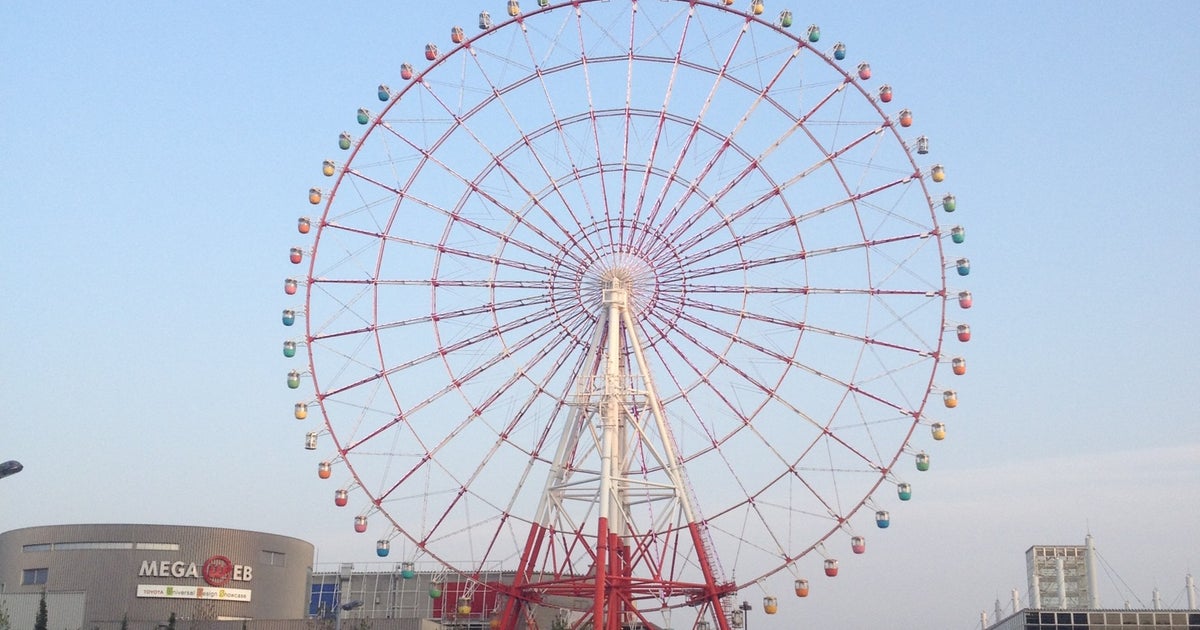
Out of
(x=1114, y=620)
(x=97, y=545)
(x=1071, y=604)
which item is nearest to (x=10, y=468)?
(x=97, y=545)

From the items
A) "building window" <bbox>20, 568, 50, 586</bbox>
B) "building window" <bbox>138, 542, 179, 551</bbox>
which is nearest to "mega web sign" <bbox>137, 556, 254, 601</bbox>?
"building window" <bbox>138, 542, 179, 551</bbox>

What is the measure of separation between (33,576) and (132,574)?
7.34 metres

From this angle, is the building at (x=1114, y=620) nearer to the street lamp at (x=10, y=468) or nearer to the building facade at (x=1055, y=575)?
the building facade at (x=1055, y=575)

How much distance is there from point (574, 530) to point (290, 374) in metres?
13.5

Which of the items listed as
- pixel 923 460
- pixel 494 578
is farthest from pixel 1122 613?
pixel 923 460

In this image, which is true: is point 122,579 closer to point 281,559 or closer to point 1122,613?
point 281,559

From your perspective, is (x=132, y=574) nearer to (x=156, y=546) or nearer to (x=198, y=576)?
(x=156, y=546)

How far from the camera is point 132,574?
299 feet

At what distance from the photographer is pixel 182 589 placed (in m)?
91.4

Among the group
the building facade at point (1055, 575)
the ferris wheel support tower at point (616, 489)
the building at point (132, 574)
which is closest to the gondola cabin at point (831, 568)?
the ferris wheel support tower at point (616, 489)

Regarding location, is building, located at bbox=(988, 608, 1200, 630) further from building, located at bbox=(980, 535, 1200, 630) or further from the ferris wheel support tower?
the ferris wheel support tower

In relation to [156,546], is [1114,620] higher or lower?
lower

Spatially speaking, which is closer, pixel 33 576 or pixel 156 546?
pixel 156 546

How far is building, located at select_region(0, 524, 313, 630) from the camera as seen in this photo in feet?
297
